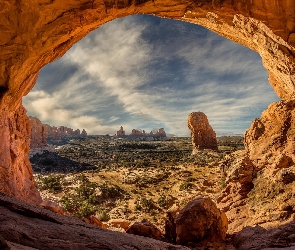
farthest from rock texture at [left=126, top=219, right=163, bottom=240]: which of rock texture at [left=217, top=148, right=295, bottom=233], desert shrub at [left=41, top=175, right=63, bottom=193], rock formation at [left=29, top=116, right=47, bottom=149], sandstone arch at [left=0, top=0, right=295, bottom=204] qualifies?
rock formation at [left=29, top=116, right=47, bottom=149]

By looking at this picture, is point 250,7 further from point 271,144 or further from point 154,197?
point 154,197

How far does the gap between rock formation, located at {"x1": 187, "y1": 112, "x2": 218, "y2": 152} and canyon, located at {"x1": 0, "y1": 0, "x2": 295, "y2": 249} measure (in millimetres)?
49116

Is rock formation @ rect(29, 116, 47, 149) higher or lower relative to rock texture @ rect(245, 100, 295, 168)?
higher

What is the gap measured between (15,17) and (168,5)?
838 centimetres

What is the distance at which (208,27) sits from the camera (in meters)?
15.9

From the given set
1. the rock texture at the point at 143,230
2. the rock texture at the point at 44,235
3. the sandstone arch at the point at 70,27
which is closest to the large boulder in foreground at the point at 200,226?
the rock texture at the point at 143,230

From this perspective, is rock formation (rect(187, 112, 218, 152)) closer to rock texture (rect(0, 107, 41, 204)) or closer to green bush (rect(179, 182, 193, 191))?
green bush (rect(179, 182, 193, 191))

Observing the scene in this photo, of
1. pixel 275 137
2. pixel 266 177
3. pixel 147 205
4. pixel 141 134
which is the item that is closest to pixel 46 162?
pixel 147 205

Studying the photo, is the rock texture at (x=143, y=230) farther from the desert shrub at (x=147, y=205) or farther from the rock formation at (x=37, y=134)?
the rock formation at (x=37, y=134)

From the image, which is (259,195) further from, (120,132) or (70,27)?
(120,132)

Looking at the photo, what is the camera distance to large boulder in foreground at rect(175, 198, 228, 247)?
39.3ft

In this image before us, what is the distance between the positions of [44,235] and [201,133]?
6310 centimetres

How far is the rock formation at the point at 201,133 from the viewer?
2579 inches

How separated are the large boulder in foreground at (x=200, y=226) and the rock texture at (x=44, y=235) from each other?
4444mm
